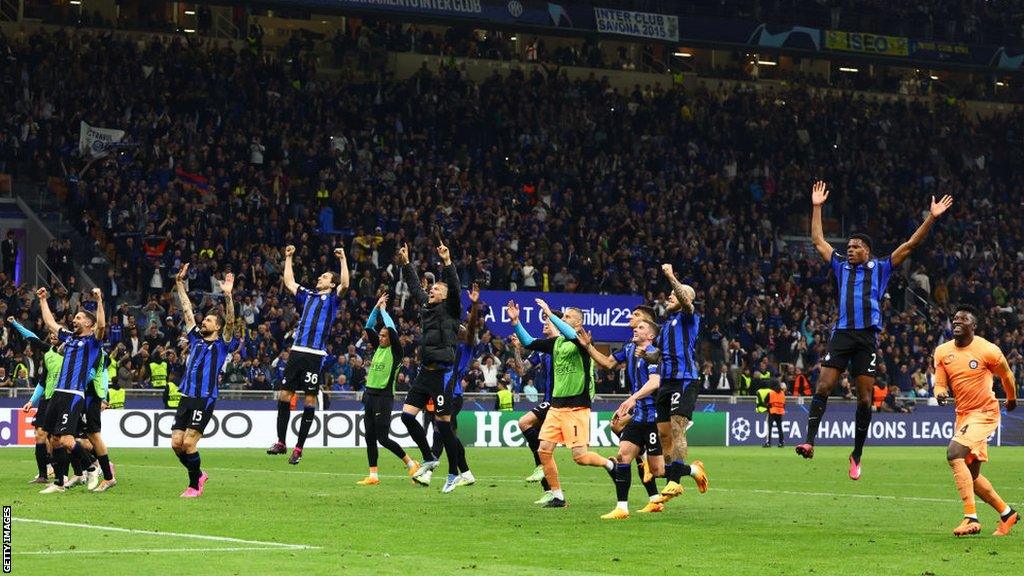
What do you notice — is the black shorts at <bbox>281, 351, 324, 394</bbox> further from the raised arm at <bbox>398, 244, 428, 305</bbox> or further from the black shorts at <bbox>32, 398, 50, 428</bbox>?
the black shorts at <bbox>32, 398, 50, 428</bbox>

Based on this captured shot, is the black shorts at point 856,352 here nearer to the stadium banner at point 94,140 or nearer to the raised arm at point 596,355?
the raised arm at point 596,355

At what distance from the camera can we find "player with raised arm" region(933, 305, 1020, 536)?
16.7 metres

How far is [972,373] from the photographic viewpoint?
16.8 m

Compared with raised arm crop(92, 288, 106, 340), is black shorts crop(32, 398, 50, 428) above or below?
below

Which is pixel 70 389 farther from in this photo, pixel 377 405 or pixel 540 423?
pixel 540 423

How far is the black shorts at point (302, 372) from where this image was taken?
2334cm

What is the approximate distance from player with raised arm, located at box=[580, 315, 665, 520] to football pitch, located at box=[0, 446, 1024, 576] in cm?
35

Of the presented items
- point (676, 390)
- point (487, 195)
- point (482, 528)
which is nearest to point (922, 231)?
point (676, 390)

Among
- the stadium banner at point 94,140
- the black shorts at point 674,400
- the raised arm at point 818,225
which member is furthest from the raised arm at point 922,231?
the stadium banner at point 94,140

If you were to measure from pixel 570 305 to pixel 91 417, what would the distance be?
24438 mm

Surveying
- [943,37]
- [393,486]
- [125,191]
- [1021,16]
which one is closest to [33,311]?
[125,191]

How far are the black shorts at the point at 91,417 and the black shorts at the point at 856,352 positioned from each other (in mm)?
10001

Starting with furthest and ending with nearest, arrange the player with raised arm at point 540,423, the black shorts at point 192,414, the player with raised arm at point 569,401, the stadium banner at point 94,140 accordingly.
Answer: the stadium banner at point 94,140, the black shorts at point 192,414, the player with raised arm at point 540,423, the player with raised arm at point 569,401

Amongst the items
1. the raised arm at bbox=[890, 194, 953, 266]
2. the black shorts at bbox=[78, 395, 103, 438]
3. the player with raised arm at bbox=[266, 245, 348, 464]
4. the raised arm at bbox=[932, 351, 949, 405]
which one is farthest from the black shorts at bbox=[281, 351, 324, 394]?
the raised arm at bbox=[932, 351, 949, 405]
